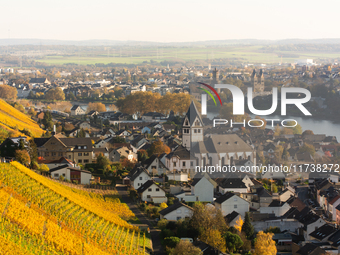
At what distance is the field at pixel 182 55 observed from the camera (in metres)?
48.3

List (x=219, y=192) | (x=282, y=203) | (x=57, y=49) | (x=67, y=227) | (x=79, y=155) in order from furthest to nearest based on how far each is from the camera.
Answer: (x=57, y=49)
(x=79, y=155)
(x=219, y=192)
(x=282, y=203)
(x=67, y=227)

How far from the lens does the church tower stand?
1420 centimetres

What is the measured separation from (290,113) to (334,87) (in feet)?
25.5

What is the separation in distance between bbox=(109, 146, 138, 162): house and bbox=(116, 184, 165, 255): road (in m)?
3.08

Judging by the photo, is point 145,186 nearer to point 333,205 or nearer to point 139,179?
point 139,179

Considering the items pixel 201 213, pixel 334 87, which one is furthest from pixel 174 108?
pixel 201 213

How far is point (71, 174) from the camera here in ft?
36.8

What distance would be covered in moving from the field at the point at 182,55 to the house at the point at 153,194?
38.4m

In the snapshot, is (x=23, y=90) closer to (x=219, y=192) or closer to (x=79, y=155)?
(x=79, y=155)

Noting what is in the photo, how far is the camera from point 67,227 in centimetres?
661

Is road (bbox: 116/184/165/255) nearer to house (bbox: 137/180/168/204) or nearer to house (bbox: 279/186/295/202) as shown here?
house (bbox: 137/180/168/204)

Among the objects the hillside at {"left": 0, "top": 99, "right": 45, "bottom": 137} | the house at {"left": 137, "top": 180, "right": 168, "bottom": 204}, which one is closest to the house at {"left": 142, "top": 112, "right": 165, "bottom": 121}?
the hillside at {"left": 0, "top": 99, "right": 45, "bottom": 137}

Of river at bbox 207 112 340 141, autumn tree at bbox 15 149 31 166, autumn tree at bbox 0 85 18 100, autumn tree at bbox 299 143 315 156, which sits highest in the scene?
autumn tree at bbox 15 149 31 166

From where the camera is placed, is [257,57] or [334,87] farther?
[257,57]
